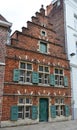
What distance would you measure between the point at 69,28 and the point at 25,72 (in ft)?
26.5

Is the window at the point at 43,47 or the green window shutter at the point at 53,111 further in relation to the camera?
the window at the point at 43,47

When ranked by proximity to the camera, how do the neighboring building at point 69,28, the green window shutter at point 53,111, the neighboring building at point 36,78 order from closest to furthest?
the neighboring building at point 36,78
the green window shutter at point 53,111
the neighboring building at point 69,28

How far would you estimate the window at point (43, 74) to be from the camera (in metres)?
14.2

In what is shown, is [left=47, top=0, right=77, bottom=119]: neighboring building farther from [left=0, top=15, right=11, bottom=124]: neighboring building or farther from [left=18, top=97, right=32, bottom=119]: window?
[left=0, top=15, right=11, bottom=124]: neighboring building

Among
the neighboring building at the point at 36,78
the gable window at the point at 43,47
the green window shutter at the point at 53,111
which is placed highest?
the gable window at the point at 43,47

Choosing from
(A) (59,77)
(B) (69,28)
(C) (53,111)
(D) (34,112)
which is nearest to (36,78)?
(D) (34,112)

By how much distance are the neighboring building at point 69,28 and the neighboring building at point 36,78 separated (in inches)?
30.9

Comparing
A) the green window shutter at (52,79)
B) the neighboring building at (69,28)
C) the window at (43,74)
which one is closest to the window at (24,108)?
the window at (43,74)

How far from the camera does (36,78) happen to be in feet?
44.5

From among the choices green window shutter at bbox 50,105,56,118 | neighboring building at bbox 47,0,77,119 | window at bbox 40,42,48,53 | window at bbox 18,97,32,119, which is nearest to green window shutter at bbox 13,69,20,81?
window at bbox 18,97,32,119

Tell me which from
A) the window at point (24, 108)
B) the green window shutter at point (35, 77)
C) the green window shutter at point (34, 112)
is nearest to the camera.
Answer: the window at point (24, 108)

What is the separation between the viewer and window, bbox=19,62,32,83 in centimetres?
1313

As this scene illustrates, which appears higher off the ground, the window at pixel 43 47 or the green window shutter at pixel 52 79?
the window at pixel 43 47

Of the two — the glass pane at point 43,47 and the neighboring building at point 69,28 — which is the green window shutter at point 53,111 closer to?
the neighboring building at point 69,28
